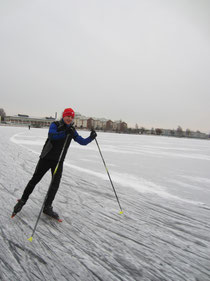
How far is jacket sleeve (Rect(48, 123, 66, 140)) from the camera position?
2.57 metres

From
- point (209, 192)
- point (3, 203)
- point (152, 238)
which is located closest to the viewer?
point (152, 238)

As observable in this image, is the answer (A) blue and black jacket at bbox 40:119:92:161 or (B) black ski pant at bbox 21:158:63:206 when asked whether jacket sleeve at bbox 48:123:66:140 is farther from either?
(B) black ski pant at bbox 21:158:63:206

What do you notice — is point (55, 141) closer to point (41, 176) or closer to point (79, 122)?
point (41, 176)

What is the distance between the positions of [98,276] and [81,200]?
6.08 ft

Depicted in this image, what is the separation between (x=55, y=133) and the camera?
8.39 ft

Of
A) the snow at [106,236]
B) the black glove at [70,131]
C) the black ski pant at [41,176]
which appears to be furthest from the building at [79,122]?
the black glove at [70,131]

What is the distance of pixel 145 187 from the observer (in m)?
4.78

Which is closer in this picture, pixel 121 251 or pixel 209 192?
pixel 121 251

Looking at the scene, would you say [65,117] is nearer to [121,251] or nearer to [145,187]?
[121,251]

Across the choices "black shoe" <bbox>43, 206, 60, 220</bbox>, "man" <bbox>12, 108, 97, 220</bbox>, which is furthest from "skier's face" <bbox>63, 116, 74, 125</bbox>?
"black shoe" <bbox>43, 206, 60, 220</bbox>

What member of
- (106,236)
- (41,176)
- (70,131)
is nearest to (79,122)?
(41,176)

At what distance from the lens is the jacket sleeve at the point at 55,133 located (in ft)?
8.43

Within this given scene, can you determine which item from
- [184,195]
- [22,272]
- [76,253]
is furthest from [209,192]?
[22,272]

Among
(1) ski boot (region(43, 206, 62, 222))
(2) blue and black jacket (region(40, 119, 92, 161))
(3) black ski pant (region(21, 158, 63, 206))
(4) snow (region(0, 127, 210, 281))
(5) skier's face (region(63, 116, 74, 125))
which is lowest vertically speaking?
(4) snow (region(0, 127, 210, 281))
